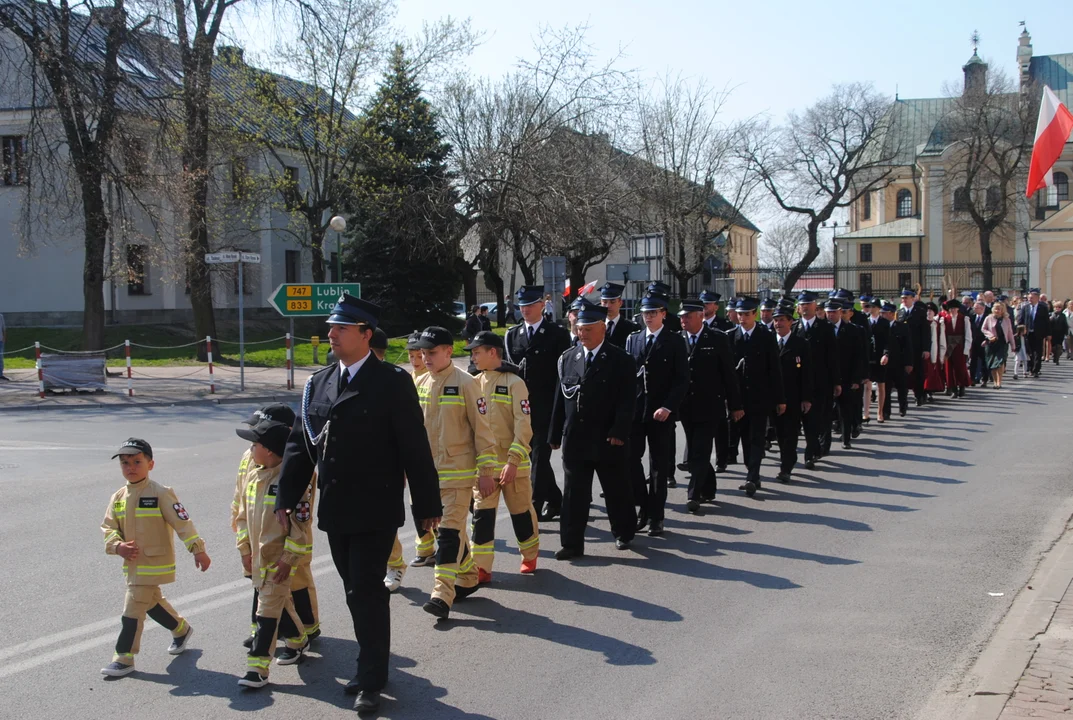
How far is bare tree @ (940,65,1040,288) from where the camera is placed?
59938mm

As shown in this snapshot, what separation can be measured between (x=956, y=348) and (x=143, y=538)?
17402mm

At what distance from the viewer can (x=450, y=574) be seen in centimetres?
616

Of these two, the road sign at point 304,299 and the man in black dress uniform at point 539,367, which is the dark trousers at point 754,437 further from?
the road sign at point 304,299

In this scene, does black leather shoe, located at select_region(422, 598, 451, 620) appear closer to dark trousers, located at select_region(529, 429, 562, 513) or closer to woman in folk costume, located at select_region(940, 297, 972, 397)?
dark trousers, located at select_region(529, 429, 562, 513)

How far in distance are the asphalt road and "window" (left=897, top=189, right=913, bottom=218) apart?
75.9m

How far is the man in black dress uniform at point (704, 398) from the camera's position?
9.24m

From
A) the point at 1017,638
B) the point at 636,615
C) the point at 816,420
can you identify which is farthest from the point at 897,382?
the point at 636,615

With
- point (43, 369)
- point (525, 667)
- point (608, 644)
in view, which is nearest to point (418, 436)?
point (525, 667)

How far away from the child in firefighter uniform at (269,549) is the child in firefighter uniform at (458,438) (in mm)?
1249

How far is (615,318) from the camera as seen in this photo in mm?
10211

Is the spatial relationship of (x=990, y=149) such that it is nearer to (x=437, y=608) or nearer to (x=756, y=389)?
(x=756, y=389)

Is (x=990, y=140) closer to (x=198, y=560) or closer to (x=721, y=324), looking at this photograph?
(x=721, y=324)

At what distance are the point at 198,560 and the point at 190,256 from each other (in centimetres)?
2352

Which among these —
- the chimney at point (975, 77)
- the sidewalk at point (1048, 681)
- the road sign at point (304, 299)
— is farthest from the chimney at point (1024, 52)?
the sidewalk at point (1048, 681)
